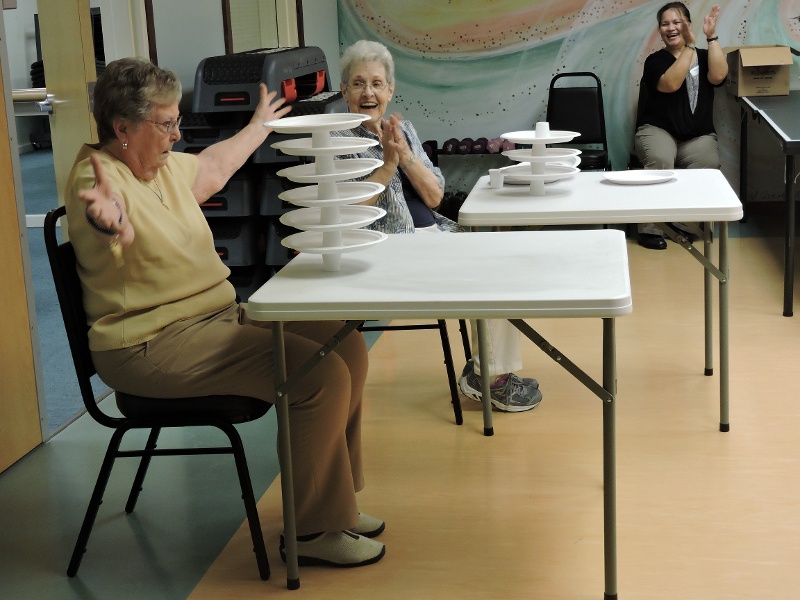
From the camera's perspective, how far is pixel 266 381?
7.54 feet

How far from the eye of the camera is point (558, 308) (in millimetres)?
1983

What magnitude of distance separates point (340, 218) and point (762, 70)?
4433 mm

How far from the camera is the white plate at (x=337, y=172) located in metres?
2.21

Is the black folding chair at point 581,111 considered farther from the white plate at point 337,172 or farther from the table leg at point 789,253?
the white plate at point 337,172

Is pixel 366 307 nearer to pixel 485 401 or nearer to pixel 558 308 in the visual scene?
pixel 558 308

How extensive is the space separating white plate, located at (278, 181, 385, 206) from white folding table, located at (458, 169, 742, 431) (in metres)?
0.66

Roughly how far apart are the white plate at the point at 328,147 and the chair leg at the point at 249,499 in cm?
63

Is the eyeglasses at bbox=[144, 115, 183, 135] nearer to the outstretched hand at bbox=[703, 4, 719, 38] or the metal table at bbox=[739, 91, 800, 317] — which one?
the metal table at bbox=[739, 91, 800, 317]

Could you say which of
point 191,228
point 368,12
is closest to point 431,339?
point 191,228

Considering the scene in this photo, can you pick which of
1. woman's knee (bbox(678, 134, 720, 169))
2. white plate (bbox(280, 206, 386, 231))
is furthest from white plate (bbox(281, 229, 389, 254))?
woman's knee (bbox(678, 134, 720, 169))

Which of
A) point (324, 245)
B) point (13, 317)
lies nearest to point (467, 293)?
point (324, 245)

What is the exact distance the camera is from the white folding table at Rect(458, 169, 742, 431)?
9.39ft

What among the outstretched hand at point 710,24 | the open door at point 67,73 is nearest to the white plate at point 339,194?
the open door at point 67,73

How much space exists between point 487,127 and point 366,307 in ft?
16.0
